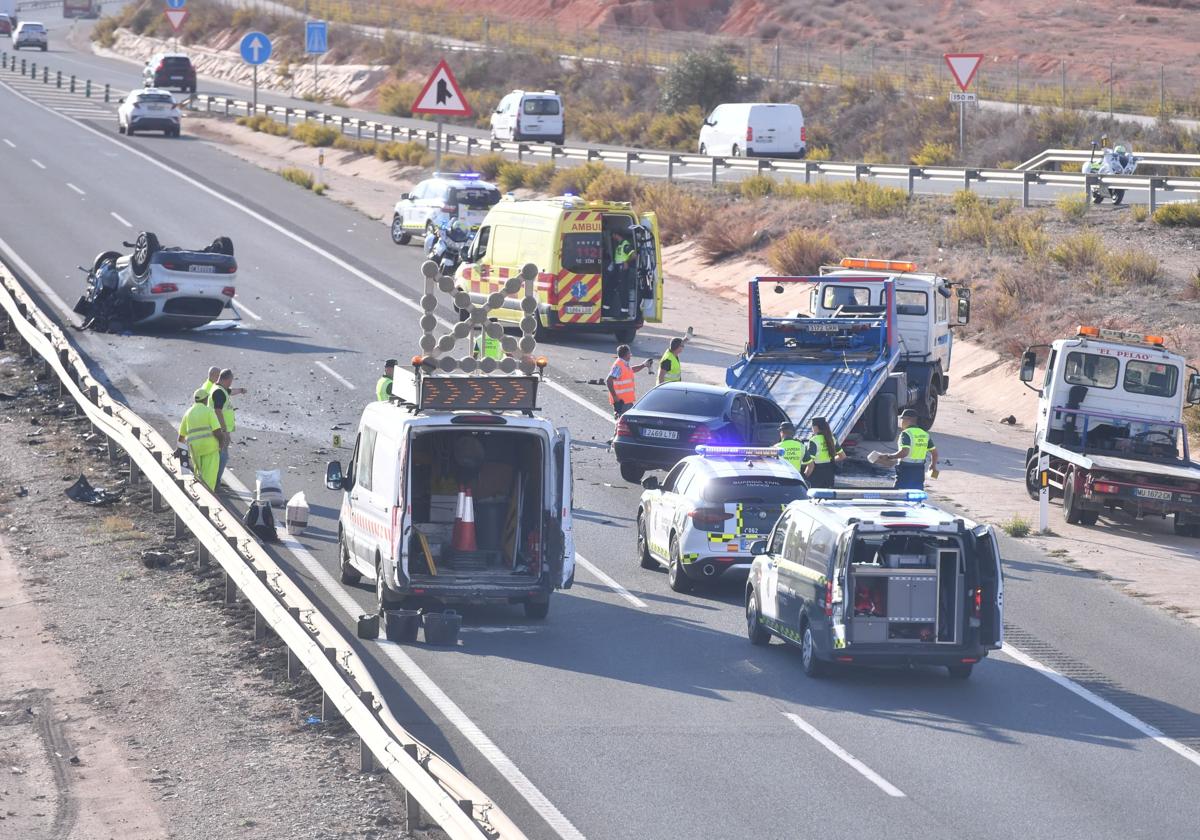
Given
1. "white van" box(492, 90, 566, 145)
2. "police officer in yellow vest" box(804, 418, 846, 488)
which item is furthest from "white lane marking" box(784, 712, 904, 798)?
"white van" box(492, 90, 566, 145)

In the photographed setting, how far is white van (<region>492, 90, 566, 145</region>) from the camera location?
65.3 m

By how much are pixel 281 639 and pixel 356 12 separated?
334 ft

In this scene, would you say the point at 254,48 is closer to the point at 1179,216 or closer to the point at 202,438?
the point at 1179,216

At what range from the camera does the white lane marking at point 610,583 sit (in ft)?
58.5

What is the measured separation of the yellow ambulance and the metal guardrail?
9.36m

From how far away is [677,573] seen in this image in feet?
59.8

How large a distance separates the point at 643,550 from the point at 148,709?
23.4 feet

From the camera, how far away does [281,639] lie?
49.8 feet

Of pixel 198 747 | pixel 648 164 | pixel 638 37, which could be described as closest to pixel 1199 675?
pixel 198 747

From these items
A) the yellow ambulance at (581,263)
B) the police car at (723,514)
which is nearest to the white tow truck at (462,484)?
the police car at (723,514)

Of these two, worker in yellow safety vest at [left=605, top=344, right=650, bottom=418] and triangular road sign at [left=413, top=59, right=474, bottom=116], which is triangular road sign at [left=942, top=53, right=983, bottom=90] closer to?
triangular road sign at [left=413, top=59, right=474, bottom=116]

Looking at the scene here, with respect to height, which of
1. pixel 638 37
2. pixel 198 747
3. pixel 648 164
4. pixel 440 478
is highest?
pixel 638 37

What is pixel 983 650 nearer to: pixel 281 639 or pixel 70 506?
pixel 281 639

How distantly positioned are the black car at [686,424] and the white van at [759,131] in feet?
115
